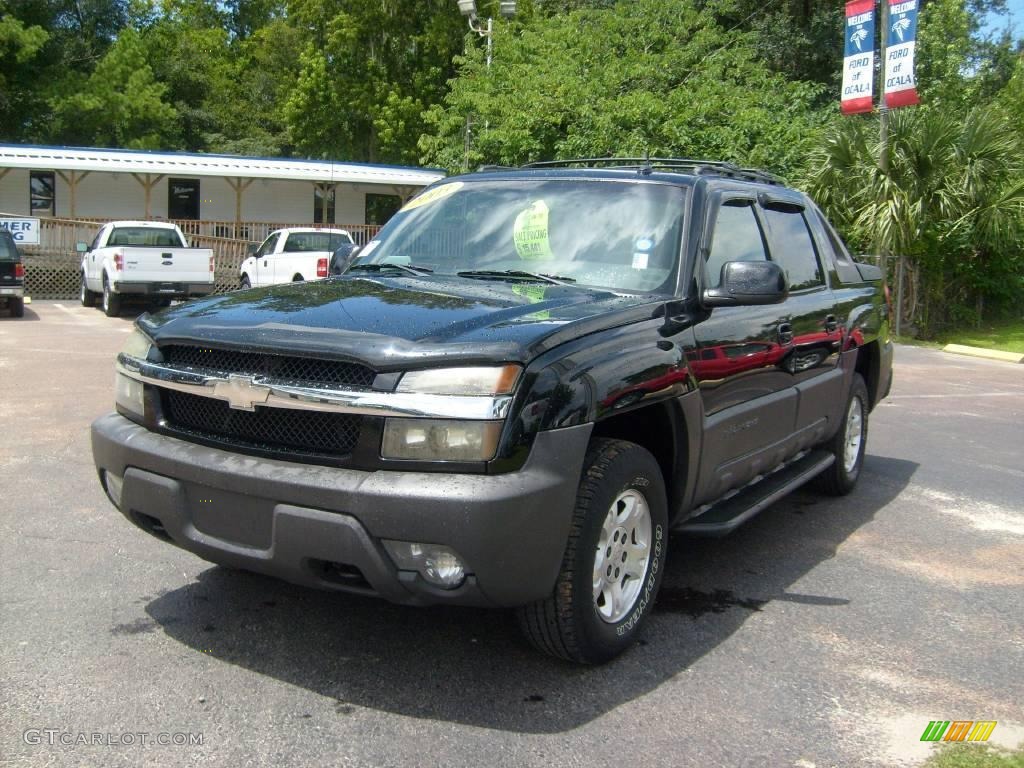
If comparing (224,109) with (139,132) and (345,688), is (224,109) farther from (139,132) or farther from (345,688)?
(345,688)

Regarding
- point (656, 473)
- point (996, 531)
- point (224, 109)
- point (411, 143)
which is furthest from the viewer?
point (224, 109)

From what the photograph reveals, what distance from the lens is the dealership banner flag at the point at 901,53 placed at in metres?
16.4

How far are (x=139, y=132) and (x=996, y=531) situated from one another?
42.4 meters

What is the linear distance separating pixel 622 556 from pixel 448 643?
78 cm

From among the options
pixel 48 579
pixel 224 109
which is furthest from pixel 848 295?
pixel 224 109

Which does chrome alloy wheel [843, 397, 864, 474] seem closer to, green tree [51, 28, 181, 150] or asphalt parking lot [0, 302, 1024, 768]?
asphalt parking lot [0, 302, 1024, 768]

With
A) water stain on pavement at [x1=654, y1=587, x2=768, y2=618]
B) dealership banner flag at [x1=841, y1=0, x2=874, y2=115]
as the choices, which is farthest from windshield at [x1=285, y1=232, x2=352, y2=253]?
water stain on pavement at [x1=654, y1=587, x2=768, y2=618]

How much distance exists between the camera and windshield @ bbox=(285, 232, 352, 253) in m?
20.2

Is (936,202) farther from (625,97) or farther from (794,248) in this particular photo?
(794,248)

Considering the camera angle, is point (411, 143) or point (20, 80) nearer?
point (20, 80)

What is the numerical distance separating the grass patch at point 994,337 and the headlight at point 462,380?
A: 623 inches

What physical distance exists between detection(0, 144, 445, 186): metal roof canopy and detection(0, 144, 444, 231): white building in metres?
0.03

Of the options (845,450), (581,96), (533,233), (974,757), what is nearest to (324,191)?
(581,96)

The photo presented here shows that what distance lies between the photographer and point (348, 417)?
334 centimetres
